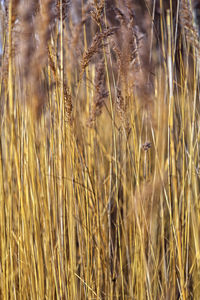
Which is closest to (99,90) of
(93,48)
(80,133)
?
(93,48)

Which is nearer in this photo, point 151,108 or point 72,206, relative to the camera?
point 151,108

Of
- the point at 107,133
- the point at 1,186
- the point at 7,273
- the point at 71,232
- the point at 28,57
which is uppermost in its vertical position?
the point at 28,57

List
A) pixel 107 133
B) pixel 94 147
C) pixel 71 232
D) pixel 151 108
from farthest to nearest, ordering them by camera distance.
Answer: pixel 107 133 → pixel 94 147 → pixel 71 232 → pixel 151 108

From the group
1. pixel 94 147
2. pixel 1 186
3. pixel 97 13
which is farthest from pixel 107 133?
pixel 97 13

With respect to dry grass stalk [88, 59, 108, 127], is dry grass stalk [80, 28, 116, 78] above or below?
above

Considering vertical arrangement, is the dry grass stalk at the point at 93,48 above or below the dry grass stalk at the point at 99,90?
above

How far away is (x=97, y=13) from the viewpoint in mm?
723

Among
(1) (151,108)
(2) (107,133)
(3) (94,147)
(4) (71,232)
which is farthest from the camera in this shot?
(2) (107,133)

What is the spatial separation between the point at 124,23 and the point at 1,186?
20.3 inches

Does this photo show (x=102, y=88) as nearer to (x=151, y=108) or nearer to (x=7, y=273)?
(x=151, y=108)

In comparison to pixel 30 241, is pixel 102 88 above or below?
above

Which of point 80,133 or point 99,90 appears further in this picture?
point 80,133

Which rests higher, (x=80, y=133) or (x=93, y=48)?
(x=93, y=48)

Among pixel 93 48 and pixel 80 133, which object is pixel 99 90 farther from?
pixel 80 133
